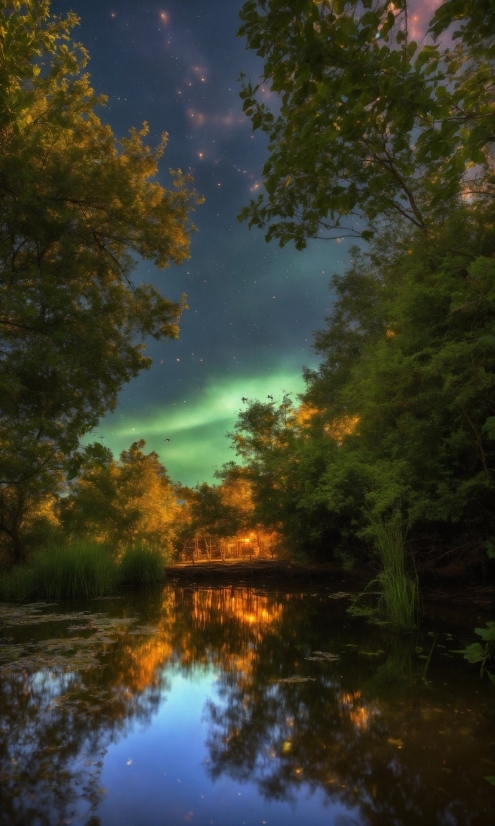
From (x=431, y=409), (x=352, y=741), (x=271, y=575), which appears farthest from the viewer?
(x=271, y=575)

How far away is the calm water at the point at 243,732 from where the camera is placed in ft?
7.53

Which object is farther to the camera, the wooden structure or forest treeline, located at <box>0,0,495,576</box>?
the wooden structure

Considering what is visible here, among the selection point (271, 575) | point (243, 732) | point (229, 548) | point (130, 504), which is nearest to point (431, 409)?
point (243, 732)

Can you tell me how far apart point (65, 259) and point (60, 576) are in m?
6.61

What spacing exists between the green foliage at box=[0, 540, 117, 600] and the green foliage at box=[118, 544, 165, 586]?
2108 mm

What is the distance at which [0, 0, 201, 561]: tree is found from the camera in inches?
332

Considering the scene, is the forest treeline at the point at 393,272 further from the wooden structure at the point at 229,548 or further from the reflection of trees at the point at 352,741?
the wooden structure at the point at 229,548

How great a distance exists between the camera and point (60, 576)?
999 cm

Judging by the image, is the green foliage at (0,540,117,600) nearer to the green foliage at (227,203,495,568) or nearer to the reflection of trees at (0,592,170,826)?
the green foliage at (227,203,495,568)

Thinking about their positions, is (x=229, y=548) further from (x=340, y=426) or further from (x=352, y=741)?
(x=352, y=741)

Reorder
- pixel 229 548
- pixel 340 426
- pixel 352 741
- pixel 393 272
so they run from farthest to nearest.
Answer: pixel 229 548 < pixel 340 426 < pixel 393 272 < pixel 352 741

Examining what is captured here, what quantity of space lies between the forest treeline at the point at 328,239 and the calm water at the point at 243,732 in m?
1.91

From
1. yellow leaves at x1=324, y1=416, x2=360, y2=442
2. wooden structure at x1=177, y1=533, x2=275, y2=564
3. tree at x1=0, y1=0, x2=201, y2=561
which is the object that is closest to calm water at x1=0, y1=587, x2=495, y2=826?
tree at x1=0, y1=0, x2=201, y2=561

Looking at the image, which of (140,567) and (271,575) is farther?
(271,575)
